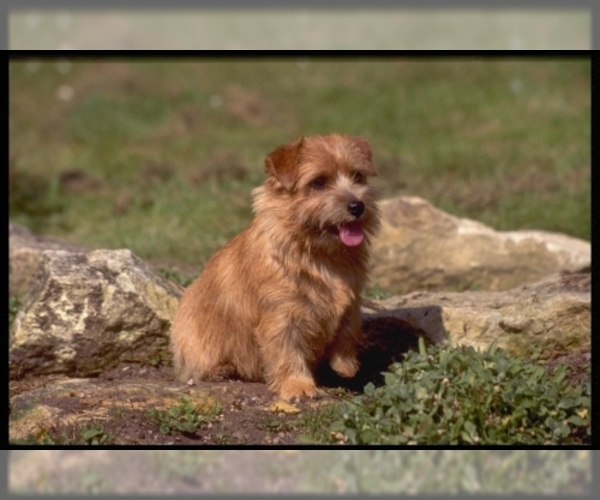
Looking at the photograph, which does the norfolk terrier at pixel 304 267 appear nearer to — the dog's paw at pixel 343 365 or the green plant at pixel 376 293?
the dog's paw at pixel 343 365

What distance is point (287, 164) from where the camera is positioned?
258 inches

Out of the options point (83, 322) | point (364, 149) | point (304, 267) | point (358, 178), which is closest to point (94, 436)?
point (304, 267)

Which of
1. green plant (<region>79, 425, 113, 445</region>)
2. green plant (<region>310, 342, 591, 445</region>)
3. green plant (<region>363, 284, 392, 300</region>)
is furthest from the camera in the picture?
green plant (<region>363, 284, 392, 300</region>)

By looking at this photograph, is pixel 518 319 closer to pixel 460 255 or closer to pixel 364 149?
pixel 364 149

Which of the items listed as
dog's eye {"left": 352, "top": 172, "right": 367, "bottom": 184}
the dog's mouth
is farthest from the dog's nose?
dog's eye {"left": 352, "top": 172, "right": 367, "bottom": 184}

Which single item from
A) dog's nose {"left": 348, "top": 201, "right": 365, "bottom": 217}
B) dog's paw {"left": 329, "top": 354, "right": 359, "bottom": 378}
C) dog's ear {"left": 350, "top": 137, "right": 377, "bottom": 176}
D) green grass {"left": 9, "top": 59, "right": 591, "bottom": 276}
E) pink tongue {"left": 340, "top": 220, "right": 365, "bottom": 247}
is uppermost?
green grass {"left": 9, "top": 59, "right": 591, "bottom": 276}

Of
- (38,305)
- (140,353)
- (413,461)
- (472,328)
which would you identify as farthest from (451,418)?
(38,305)

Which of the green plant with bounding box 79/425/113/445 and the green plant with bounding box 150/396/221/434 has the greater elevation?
the green plant with bounding box 150/396/221/434

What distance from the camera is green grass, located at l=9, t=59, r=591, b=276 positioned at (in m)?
13.1

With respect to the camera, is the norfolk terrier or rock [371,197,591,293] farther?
rock [371,197,591,293]

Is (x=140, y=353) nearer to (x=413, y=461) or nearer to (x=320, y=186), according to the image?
(x=320, y=186)

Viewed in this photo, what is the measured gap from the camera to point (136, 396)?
6.59 m

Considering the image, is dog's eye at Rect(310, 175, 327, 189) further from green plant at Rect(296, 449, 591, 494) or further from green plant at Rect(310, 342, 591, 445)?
green plant at Rect(296, 449, 591, 494)

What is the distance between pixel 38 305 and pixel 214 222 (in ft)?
16.1
